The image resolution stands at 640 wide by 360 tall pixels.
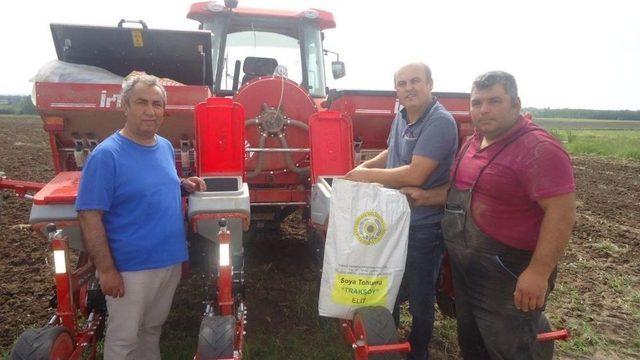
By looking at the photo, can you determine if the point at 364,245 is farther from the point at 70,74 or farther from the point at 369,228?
the point at 70,74

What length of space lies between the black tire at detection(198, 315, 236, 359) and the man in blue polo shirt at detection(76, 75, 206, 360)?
1.13 feet

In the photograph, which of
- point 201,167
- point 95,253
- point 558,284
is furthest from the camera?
point 558,284

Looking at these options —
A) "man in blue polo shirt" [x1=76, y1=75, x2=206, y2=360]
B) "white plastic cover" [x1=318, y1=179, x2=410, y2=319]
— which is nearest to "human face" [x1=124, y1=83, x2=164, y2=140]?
"man in blue polo shirt" [x1=76, y1=75, x2=206, y2=360]

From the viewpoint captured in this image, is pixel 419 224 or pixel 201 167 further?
pixel 201 167

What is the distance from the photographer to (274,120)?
3738 millimetres

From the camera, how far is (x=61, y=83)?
3.17 meters

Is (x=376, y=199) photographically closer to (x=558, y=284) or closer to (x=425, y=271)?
(x=425, y=271)

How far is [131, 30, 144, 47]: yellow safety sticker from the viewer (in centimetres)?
363

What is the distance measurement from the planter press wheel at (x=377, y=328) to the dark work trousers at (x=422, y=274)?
0.35m

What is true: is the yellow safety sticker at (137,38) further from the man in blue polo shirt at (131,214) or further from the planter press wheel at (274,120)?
the man in blue polo shirt at (131,214)

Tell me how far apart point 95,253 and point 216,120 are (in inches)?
50.8

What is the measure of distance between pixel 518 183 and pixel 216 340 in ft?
5.12

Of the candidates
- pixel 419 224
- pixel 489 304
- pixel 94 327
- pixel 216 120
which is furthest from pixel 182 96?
pixel 489 304

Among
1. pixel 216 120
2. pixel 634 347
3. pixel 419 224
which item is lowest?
pixel 634 347
